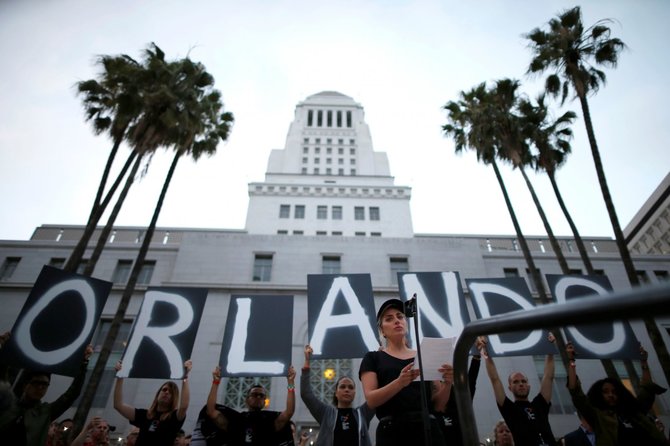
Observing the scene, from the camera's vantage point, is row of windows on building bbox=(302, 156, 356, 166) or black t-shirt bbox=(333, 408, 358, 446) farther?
row of windows on building bbox=(302, 156, 356, 166)

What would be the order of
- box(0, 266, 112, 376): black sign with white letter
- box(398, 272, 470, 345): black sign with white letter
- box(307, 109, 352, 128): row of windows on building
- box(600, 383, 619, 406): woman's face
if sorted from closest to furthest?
box(600, 383, 619, 406): woman's face
box(0, 266, 112, 376): black sign with white letter
box(398, 272, 470, 345): black sign with white letter
box(307, 109, 352, 128): row of windows on building

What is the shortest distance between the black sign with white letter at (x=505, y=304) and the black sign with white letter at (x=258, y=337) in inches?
152

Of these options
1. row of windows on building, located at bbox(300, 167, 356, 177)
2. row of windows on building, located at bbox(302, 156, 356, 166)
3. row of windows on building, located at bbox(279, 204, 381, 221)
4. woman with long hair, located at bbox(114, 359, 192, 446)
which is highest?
row of windows on building, located at bbox(302, 156, 356, 166)

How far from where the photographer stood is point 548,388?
15.8 feet

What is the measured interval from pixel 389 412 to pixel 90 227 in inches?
531

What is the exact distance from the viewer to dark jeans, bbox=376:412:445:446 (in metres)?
2.68

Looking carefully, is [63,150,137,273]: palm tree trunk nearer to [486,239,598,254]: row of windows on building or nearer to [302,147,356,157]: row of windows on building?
[486,239,598,254]: row of windows on building

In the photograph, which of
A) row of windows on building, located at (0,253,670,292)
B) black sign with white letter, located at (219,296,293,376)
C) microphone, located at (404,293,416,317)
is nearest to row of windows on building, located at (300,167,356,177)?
row of windows on building, located at (0,253,670,292)

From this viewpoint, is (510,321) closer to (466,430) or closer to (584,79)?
(466,430)

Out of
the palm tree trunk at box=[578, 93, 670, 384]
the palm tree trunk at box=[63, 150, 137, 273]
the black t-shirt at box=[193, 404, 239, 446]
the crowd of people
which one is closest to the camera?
the crowd of people

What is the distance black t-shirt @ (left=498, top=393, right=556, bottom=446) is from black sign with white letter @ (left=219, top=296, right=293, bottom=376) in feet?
12.1

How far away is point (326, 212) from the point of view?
38.6 m

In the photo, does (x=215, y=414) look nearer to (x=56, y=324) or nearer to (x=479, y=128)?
(x=56, y=324)

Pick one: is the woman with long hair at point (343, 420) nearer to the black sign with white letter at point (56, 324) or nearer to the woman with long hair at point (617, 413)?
the woman with long hair at point (617, 413)
